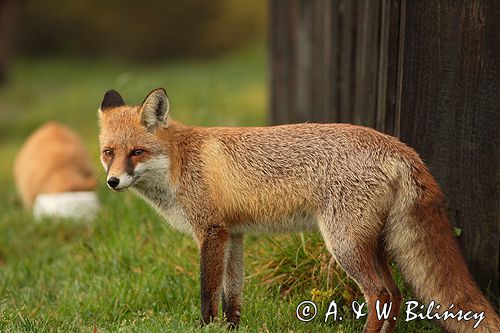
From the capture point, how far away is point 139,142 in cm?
456

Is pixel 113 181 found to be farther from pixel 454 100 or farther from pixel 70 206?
pixel 70 206

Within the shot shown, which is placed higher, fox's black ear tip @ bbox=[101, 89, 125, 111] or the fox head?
fox's black ear tip @ bbox=[101, 89, 125, 111]

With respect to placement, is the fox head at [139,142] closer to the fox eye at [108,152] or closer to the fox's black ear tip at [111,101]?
the fox eye at [108,152]

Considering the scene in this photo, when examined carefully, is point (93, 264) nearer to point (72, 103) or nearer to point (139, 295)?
point (139, 295)

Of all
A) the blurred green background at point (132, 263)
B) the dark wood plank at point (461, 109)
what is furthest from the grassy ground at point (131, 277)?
the dark wood plank at point (461, 109)

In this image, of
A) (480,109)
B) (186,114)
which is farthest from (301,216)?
(186,114)

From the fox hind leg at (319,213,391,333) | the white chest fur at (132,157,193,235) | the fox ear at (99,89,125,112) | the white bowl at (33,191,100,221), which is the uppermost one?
the fox ear at (99,89,125,112)

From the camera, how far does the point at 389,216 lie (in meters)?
4.32

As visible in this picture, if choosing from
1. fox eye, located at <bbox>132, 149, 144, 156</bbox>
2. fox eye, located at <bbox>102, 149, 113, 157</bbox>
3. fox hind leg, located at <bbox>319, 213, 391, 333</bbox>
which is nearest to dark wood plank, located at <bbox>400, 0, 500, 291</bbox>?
fox hind leg, located at <bbox>319, 213, 391, 333</bbox>

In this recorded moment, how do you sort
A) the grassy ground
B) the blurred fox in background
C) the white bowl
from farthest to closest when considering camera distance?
the blurred fox in background → the white bowl → the grassy ground

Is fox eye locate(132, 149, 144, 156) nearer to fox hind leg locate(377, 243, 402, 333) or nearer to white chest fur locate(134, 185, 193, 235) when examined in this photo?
white chest fur locate(134, 185, 193, 235)

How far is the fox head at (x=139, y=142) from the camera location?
14.8ft

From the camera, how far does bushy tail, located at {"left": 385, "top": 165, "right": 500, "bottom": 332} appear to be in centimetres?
418

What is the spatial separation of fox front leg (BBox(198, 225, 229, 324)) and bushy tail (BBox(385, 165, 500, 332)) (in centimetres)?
92
